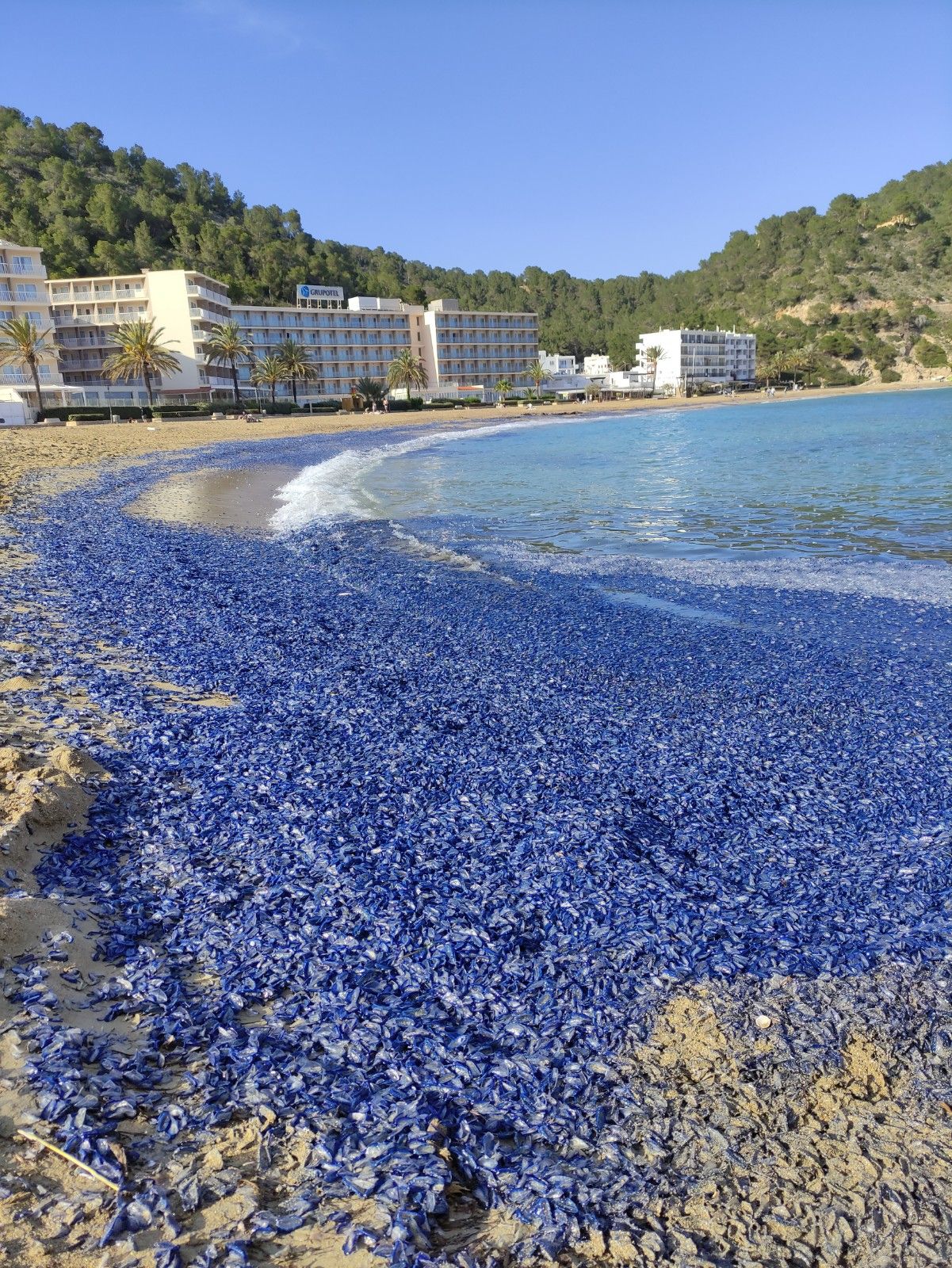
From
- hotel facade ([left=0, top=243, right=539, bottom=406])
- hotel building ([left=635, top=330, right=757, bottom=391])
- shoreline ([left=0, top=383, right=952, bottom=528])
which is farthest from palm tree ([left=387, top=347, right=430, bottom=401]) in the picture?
hotel building ([left=635, top=330, right=757, bottom=391])

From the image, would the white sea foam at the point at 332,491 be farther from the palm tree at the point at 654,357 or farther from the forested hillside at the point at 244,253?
the palm tree at the point at 654,357

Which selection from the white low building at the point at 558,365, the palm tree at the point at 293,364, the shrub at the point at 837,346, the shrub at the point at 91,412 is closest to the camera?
the shrub at the point at 91,412

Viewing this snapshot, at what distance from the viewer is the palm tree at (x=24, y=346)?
7500 centimetres

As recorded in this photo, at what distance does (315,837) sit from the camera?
566cm

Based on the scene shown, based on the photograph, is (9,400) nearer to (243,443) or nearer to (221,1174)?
(243,443)

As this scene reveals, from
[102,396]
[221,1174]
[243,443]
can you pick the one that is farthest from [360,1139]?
[102,396]

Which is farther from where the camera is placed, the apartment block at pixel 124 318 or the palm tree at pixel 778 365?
the palm tree at pixel 778 365

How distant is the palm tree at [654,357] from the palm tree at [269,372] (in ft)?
278

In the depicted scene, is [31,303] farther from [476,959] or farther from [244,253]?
[476,959]

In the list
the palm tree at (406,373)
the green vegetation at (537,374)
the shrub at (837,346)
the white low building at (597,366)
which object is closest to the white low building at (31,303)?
the palm tree at (406,373)

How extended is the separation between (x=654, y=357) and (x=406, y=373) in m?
67.4

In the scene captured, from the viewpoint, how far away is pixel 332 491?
30.7 m

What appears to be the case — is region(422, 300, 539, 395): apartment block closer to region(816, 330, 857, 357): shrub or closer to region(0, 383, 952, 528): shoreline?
region(0, 383, 952, 528): shoreline

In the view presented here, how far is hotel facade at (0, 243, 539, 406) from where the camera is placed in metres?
92.6
